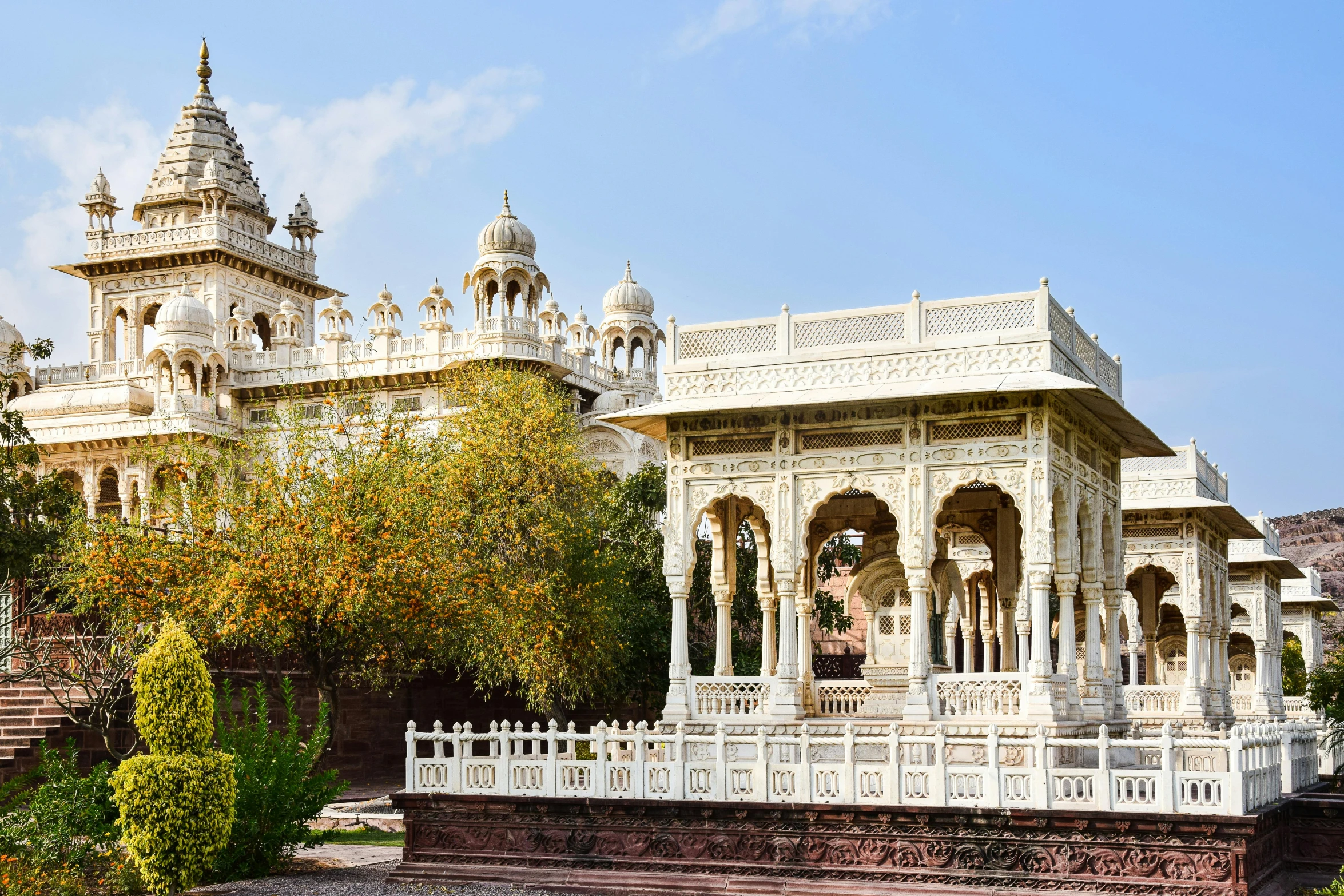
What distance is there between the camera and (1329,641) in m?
60.8

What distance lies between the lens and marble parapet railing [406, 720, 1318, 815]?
14414 millimetres

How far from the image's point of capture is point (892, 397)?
17422 millimetres

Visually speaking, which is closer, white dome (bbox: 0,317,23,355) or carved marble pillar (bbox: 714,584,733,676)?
carved marble pillar (bbox: 714,584,733,676)

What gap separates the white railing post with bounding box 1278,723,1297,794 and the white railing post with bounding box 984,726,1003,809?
3.95m

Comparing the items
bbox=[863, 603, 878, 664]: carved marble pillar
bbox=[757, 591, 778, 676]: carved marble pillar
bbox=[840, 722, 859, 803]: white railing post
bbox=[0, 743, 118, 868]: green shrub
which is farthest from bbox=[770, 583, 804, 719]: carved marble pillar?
bbox=[0, 743, 118, 868]: green shrub

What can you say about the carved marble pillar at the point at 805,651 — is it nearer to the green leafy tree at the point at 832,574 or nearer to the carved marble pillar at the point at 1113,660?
the carved marble pillar at the point at 1113,660

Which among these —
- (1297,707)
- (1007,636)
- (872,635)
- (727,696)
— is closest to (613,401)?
Answer: (1297,707)

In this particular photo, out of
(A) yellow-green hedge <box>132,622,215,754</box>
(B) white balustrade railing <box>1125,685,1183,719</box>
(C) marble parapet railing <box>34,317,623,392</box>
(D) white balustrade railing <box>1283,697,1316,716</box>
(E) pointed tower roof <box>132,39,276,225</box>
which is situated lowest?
(D) white balustrade railing <box>1283,697,1316,716</box>

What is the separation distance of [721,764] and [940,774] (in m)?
2.27

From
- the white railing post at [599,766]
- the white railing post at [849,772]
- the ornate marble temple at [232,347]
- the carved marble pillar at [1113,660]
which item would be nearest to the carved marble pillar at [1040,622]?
the carved marble pillar at [1113,660]

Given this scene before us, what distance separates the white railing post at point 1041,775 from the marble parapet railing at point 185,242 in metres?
45.8

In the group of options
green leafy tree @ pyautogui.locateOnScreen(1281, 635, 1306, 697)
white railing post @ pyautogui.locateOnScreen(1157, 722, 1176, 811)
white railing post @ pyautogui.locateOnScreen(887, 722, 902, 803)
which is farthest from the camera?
green leafy tree @ pyautogui.locateOnScreen(1281, 635, 1306, 697)

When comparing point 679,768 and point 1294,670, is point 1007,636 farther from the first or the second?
point 1294,670

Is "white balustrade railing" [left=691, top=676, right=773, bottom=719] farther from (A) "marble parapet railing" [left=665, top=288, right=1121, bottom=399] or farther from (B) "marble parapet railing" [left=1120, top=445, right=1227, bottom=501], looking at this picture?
(B) "marble parapet railing" [left=1120, top=445, right=1227, bottom=501]
